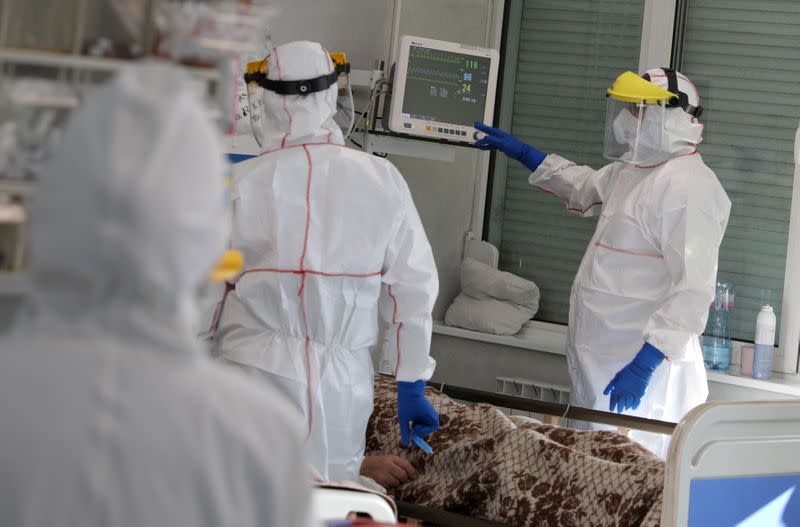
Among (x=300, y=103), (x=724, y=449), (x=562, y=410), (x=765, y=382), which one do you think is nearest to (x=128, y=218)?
(x=300, y=103)

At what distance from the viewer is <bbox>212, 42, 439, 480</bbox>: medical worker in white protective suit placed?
2510 millimetres

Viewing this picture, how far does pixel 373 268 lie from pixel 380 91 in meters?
1.41

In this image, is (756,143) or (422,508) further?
(756,143)

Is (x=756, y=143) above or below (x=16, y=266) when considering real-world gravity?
above

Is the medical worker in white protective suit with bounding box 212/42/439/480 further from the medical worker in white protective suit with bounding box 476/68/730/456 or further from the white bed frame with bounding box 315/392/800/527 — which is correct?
the medical worker in white protective suit with bounding box 476/68/730/456

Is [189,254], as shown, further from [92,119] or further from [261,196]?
[261,196]

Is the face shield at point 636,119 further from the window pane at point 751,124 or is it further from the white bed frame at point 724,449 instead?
the white bed frame at point 724,449

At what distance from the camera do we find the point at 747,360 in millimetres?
4008

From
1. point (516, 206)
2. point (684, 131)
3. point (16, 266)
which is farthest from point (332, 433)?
point (516, 206)

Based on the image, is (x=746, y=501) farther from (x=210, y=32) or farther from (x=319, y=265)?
(x=210, y=32)

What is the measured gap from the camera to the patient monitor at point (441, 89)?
149 inches

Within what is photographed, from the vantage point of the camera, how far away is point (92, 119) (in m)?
0.93

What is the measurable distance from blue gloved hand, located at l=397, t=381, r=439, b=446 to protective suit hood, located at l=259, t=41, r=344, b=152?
67 cm

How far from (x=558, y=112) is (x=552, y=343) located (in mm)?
1063
